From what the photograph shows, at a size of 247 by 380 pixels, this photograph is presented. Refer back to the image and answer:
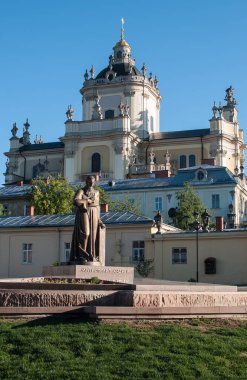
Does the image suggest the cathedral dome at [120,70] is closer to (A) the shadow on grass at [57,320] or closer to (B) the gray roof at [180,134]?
(B) the gray roof at [180,134]

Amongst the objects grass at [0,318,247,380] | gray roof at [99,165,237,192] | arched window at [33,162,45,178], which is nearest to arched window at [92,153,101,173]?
arched window at [33,162,45,178]

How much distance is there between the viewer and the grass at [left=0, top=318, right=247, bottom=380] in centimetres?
1097

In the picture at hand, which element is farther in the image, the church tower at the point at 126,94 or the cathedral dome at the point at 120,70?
the cathedral dome at the point at 120,70

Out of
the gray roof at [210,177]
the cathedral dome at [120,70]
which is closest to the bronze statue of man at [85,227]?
the gray roof at [210,177]

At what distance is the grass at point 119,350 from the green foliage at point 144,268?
24892mm

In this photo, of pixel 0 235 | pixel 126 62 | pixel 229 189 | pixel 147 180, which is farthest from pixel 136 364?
pixel 126 62

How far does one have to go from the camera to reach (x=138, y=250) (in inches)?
1604

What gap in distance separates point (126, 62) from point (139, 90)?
26.6ft

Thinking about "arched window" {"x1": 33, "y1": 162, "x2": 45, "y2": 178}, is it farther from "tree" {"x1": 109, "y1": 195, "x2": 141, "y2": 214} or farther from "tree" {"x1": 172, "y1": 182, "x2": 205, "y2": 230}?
"tree" {"x1": 172, "y1": 182, "x2": 205, "y2": 230}

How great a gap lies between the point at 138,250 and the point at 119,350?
28827mm

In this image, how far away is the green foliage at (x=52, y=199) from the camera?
5997 centimetres

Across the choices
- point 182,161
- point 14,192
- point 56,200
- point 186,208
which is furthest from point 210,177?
point 14,192

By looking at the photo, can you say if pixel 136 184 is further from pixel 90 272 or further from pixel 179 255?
pixel 90 272

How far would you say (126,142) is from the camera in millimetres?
84000
